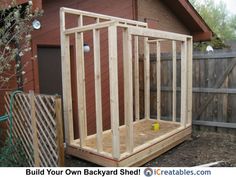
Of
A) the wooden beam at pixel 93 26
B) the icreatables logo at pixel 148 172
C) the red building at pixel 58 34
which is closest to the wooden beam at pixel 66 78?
the wooden beam at pixel 93 26

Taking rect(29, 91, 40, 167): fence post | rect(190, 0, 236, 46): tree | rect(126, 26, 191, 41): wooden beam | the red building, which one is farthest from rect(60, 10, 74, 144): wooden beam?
rect(190, 0, 236, 46): tree

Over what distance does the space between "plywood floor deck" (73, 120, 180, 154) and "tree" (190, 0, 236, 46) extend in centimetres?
1518

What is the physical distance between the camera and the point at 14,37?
393 centimetres

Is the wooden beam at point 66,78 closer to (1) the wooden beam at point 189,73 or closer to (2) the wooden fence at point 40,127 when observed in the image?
(2) the wooden fence at point 40,127

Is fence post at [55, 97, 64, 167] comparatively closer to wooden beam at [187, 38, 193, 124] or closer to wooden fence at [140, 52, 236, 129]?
wooden beam at [187, 38, 193, 124]

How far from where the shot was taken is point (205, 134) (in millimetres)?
5762

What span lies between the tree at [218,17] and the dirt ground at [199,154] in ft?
49.5

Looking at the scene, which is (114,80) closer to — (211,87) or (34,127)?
(34,127)

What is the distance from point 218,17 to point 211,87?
18.2m

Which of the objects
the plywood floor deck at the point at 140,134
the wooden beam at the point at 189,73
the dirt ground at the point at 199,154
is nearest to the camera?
the dirt ground at the point at 199,154

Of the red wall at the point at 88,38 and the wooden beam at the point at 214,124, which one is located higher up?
the red wall at the point at 88,38

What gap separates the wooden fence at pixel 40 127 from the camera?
328 centimetres

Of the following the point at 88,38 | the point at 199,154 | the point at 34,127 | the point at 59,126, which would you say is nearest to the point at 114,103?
the point at 59,126

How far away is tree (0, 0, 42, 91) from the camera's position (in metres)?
3.74
